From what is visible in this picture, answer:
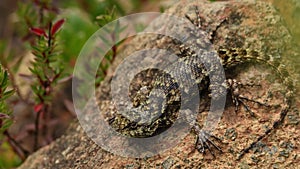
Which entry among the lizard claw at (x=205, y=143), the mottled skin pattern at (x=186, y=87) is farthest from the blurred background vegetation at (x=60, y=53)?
the lizard claw at (x=205, y=143)

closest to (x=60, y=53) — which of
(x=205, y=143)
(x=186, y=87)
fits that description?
(x=186, y=87)

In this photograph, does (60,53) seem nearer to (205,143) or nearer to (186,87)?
(186,87)

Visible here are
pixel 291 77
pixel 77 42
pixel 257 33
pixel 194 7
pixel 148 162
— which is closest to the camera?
pixel 148 162

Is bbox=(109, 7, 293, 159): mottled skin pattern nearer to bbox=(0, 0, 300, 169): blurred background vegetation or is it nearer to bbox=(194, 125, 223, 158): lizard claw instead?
bbox=(194, 125, 223, 158): lizard claw

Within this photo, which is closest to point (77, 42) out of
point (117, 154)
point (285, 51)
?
point (117, 154)

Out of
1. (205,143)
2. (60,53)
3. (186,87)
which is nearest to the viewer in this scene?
(205,143)

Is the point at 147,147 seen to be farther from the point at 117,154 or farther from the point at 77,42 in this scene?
the point at 77,42

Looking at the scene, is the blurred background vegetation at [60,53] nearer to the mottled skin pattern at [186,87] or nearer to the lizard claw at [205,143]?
the mottled skin pattern at [186,87]

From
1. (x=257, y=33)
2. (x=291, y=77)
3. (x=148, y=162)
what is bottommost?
(x=148, y=162)

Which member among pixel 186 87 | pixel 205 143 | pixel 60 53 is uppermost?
pixel 60 53
